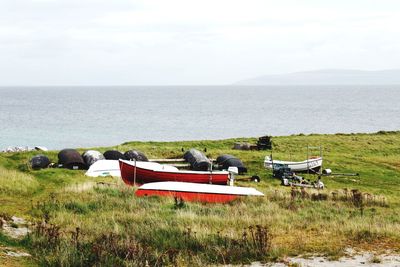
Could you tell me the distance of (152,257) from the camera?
38.6 feet

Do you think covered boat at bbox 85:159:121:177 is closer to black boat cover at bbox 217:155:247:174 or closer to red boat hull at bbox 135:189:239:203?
black boat cover at bbox 217:155:247:174

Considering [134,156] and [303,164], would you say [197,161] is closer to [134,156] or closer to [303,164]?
[134,156]

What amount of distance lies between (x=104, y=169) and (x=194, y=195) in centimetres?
1128

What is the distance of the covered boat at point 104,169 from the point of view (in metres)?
31.0

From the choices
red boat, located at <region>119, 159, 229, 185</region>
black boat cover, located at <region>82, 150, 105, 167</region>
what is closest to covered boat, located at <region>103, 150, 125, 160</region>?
black boat cover, located at <region>82, 150, 105, 167</region>

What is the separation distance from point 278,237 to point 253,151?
29.8 metres

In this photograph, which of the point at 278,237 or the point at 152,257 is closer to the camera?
the point at 152,257

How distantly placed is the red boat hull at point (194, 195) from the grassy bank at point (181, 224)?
872mm

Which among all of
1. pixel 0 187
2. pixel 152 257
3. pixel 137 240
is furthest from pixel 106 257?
pixel 0 187

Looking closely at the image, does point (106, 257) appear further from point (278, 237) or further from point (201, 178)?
point (201, 178)

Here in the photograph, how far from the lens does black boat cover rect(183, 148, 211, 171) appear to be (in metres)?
33.2

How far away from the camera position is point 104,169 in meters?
31.8

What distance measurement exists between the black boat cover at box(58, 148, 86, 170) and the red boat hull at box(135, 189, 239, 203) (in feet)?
40.2

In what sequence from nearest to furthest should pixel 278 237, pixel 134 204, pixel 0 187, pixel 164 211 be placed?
1. pixel 278 237
2. pixel 164 211
3. pixel 134 204
4. pixel 0 187
